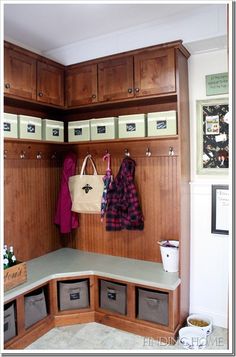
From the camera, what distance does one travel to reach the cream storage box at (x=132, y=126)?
8.09 ft

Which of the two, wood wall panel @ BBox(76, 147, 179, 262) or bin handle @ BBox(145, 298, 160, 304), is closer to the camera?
bin handle @ BBox(145, 298, 160, 304)

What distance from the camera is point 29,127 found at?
2.49m

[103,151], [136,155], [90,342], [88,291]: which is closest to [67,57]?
[103,151]

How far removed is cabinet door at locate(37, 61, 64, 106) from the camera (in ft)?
8.26

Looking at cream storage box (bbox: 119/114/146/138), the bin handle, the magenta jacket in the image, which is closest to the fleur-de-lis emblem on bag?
the magenta jacket

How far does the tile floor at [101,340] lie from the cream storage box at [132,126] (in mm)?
1680

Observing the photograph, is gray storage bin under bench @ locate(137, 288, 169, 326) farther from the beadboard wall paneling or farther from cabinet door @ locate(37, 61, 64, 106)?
cabinet door @ locate(37, 61, 64, 106)

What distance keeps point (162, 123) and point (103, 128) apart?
0.58 meters

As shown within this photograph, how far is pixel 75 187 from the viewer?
2959 mm

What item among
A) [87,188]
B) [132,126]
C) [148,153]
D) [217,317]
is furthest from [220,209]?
[87,188]

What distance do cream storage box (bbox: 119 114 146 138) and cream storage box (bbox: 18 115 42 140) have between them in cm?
75

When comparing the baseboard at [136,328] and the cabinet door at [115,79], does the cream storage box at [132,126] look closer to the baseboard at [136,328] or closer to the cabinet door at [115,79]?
the cabinet door at [115,79]

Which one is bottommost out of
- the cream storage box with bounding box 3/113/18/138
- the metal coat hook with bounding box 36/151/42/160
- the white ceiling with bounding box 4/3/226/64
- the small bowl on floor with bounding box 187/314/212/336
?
the small bowl on floor with bounding box 187/314/212/336

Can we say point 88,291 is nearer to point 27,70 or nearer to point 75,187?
point 75,187
